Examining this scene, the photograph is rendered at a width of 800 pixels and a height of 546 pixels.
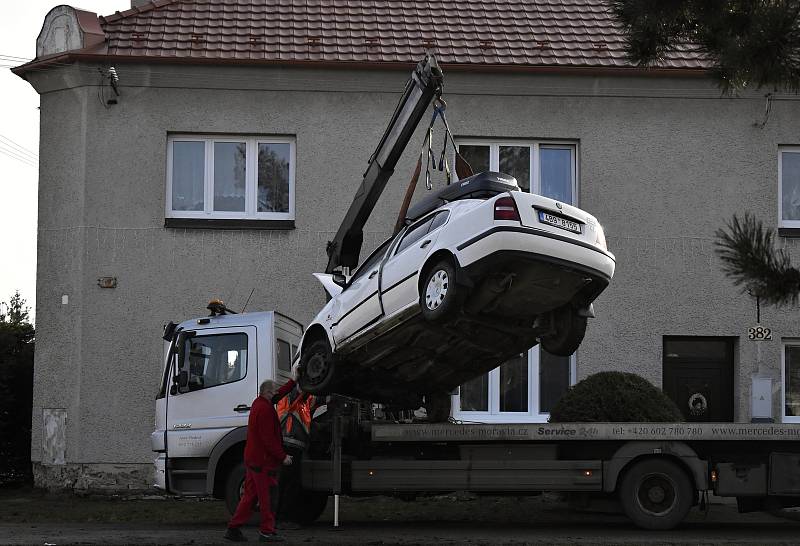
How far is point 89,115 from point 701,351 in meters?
10.2

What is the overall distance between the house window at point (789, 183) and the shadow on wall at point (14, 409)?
12.5 m

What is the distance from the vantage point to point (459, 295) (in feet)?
32.7

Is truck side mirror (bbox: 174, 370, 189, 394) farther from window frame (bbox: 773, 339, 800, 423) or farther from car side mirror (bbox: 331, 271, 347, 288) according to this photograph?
window frame (bbox: 773, 339, 800, 423)

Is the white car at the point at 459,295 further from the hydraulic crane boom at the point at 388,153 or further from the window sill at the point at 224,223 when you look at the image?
the window sill at the point at 224,223

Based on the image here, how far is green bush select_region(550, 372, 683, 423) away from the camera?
12805mm

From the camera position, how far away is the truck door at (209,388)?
12.3m

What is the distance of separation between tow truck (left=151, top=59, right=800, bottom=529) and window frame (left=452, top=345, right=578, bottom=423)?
4702 millimetres

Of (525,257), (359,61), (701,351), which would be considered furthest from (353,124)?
(525,257)

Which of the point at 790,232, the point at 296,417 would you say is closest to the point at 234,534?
the point at 296,417

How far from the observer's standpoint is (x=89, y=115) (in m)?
17.0

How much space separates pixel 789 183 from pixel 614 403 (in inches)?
261

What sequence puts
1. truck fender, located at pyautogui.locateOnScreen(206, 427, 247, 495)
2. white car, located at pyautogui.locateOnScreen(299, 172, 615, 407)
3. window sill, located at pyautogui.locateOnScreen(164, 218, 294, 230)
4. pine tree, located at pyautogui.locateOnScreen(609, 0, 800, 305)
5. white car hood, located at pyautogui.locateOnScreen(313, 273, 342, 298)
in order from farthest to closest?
window sill, located at pyautogui.locateOnScreen(164, 218, 294, 230), white car hood, located at pyautogui.locateOnScreen(313, 273, 342, 298), truck fender, located at pyautogui.locateOnScreen(206, 427, 247, 495), white car, located at pyautogui.locateOnScreen(299, 172, 615, 407), pine tree, located at pyautogui.locateOnScreen(609, 0, 800, 305)

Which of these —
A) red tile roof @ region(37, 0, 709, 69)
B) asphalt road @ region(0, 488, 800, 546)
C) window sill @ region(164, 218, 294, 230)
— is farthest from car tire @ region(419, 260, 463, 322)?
red tile roof @ region(37, 0, 709, 69)

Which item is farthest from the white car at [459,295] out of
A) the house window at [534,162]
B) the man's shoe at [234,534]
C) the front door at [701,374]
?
the front door at [701,374]
